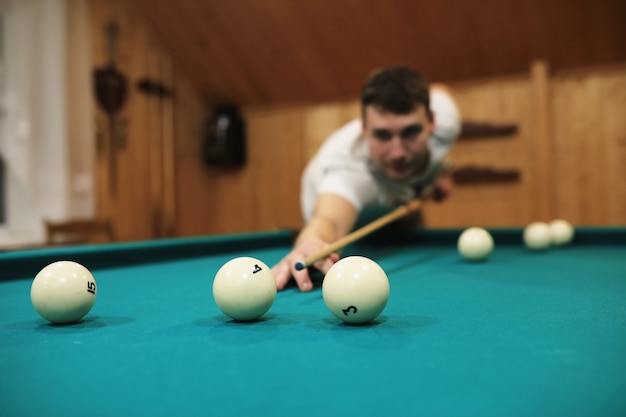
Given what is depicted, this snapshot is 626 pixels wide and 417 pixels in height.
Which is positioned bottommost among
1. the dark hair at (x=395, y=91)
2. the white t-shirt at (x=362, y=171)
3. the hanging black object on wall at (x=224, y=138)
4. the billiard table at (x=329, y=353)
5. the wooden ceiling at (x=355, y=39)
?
the billiard table at (x=329, y=353)

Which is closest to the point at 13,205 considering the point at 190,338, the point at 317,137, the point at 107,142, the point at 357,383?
the point at 107,142

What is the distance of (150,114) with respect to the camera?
248 inches

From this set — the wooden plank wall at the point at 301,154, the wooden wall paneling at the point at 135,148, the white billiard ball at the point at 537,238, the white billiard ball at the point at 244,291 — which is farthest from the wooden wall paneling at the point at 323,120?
the white billiard ball at the point at 244,291

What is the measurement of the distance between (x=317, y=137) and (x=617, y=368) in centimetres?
584

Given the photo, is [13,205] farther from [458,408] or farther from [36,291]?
[458,408]

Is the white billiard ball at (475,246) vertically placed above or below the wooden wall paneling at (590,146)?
below

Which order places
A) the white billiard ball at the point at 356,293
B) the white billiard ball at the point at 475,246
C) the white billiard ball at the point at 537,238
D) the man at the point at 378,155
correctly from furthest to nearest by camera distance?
the white billiard ball at the point at 537,238 → the man at the point at 378,155 → the white billiard ball at the point at 475,246 → the white billiard ball at the point at 356,293

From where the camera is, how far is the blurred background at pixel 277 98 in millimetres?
5066

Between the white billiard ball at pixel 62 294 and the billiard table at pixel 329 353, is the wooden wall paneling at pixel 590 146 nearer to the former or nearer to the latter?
the billiard table at pixel 329 353

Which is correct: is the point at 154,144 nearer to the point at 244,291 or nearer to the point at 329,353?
the point at 244,291

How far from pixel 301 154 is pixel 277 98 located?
77 centimetres

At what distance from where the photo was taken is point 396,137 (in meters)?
2.70

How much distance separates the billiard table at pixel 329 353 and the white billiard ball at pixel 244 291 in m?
0.03

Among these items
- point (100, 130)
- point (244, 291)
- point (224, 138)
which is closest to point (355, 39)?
point (224, 138)
